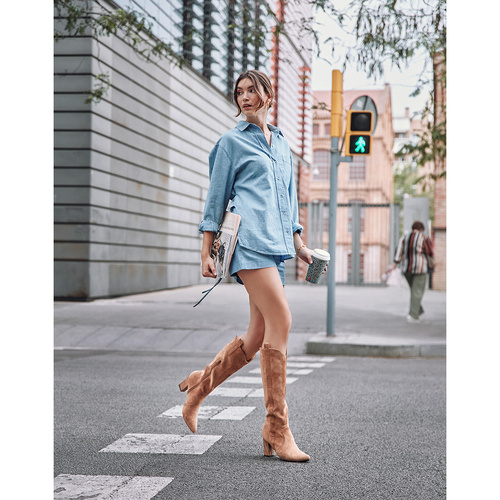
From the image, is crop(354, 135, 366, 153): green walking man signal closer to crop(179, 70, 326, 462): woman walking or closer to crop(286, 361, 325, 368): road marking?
crop(286, 361, 325, 368): road marking

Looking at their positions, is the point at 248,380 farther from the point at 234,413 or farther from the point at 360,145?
the point at 360,145

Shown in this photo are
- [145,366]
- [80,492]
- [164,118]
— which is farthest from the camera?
[164,118]

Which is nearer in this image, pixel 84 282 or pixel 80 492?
pixel 80 492

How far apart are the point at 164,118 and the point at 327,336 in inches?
445

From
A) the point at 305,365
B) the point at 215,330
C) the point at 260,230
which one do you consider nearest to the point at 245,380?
the point at 305,365

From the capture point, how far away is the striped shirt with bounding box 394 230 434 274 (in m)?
12.9

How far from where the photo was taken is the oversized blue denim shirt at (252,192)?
11.9ft

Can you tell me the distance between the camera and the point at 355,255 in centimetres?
2786

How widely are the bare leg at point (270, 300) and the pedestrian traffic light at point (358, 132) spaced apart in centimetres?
660

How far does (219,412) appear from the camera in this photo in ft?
16.7
